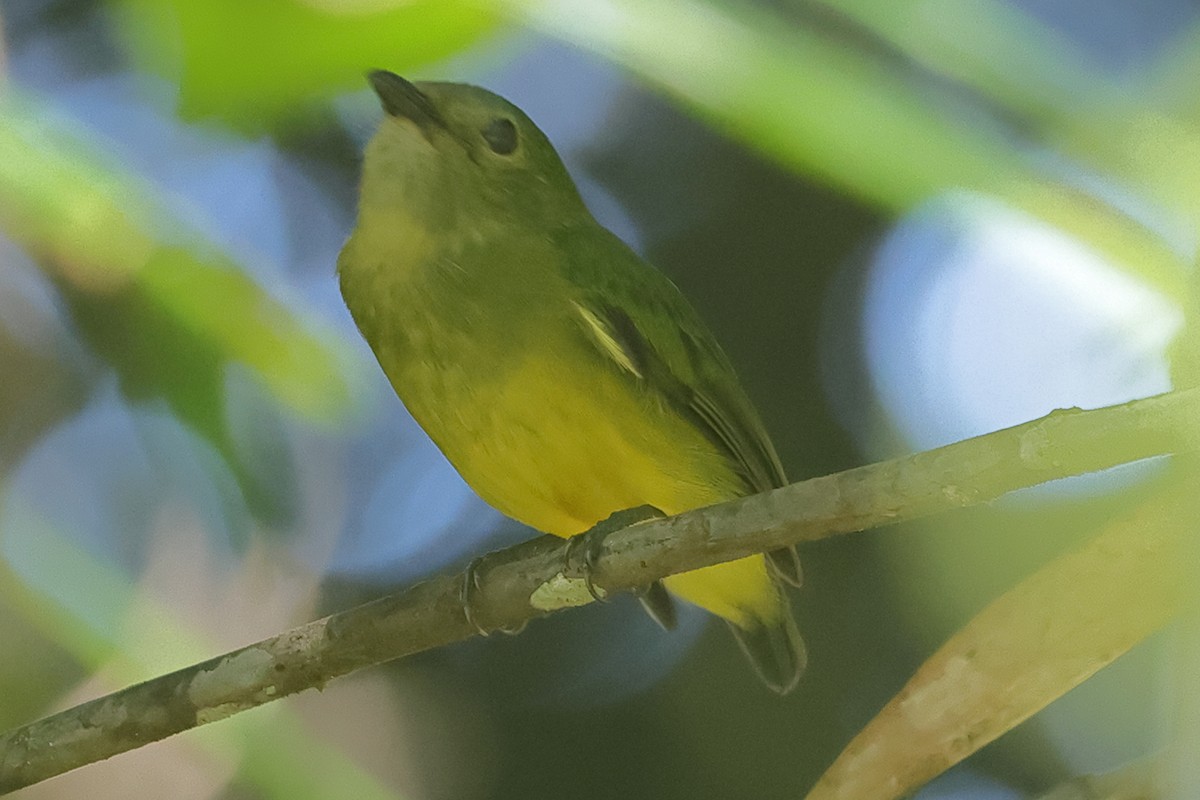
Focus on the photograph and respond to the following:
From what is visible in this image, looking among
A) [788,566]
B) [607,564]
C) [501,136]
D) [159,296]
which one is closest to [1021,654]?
[788,566]

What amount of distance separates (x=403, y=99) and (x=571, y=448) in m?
0.59

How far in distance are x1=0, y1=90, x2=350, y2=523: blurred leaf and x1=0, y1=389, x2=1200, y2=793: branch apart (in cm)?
63

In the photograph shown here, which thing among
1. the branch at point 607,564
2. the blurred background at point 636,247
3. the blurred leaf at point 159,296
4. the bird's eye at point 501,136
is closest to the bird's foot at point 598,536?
the branch at point 607,564

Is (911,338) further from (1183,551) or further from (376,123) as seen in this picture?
(376,123)

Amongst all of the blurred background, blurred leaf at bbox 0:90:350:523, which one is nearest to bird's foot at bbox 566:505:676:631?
the blurred background

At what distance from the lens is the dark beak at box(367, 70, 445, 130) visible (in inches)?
65.3

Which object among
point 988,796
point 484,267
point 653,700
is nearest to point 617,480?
point 484,267

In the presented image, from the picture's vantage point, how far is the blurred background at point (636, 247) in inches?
64.0

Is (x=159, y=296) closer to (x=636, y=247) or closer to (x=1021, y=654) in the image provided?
(x=636, y=247)

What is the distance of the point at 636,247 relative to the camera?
2.07 metres

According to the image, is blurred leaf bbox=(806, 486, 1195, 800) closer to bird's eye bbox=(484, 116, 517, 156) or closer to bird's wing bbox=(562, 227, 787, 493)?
bird's wing bbox=(562, 227, 787, 493)

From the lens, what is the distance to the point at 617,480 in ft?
5.03

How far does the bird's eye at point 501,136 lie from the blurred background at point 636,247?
0.68 ft

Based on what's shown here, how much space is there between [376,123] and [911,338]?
0.89 m
